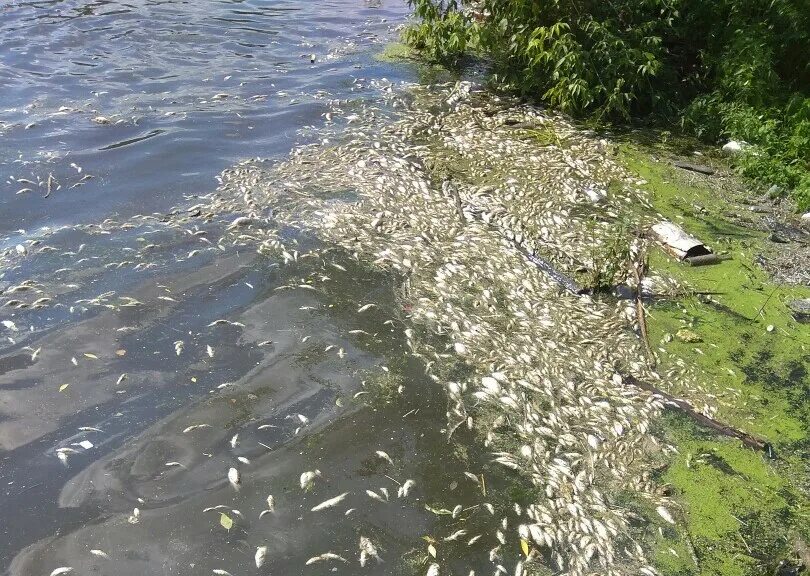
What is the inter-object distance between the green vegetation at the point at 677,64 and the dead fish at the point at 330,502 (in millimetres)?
7776

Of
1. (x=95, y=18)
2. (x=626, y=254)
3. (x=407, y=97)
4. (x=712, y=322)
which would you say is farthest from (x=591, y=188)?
(x=95, y=18)

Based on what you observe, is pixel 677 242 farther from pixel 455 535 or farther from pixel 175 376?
pixel 175 376

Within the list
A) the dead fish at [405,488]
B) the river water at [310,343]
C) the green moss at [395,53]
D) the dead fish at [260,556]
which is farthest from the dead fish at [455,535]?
the green moss at [395,53]

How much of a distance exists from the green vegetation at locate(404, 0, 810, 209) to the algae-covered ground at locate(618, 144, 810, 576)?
6.71 ft

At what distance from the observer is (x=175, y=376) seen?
618cm

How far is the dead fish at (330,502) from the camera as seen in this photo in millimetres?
5184

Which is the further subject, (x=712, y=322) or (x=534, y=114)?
(x=534, y=114)

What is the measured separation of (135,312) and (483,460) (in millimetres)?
3686

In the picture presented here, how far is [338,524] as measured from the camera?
5.08 meters

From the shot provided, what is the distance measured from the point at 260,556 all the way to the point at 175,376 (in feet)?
6.66

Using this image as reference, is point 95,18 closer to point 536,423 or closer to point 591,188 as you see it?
point 591,188

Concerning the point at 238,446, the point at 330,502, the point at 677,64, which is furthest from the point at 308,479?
the point at 677,64

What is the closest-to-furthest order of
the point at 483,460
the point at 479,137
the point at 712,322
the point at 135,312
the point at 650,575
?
the point at 650,575, the point at 483,460, the point at 135,312, the point at 712,322, the point at 479,137

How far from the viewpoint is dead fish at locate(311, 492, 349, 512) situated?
5.18m
